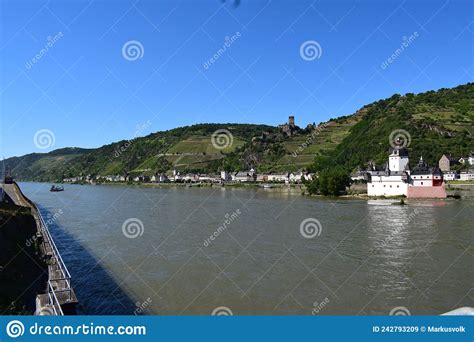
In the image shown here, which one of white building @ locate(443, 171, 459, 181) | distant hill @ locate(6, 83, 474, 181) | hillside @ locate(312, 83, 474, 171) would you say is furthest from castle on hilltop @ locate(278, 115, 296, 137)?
white building @ locate(443, 171, 459, 181)

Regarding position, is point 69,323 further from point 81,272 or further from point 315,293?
point 81,272

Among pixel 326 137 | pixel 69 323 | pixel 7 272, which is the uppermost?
pixel 326 137

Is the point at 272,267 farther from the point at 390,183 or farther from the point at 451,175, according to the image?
the point at 451,175

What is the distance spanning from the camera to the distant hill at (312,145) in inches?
3241

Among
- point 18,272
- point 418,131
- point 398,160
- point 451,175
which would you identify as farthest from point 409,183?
point 18,272

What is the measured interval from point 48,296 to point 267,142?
121431 millimetres

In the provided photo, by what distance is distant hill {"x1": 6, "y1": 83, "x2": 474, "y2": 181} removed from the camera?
270 ft

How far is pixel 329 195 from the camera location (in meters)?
52.6

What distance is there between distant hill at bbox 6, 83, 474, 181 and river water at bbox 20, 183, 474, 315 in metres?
38.7

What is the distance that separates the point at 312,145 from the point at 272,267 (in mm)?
97404

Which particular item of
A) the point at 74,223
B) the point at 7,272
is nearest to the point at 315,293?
the point at 7,272

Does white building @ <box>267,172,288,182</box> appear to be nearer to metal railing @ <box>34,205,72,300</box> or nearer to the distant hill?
the distant hill

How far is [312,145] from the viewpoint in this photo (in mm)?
108625

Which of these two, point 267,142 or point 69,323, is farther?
point 267,142
